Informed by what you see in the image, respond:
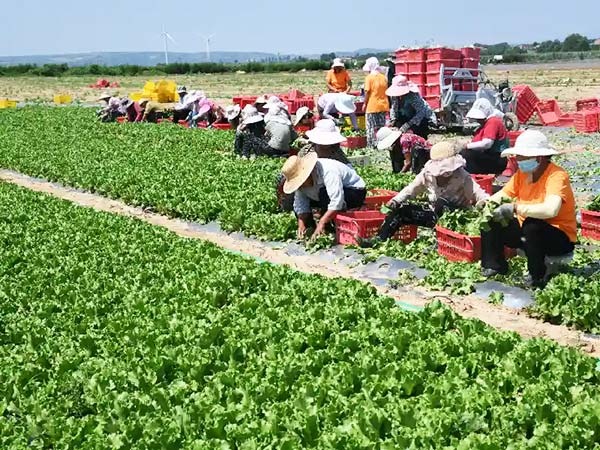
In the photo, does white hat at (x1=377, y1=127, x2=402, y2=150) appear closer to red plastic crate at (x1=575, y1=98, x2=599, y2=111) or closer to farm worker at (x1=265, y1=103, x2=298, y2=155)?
farm worker at (x1=265, y1=103, x2=298, y2=155)

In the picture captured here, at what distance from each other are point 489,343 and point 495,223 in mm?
2218

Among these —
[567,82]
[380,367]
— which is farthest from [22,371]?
[567,82]

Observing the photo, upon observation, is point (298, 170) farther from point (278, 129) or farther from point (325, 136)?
point (278, 129)

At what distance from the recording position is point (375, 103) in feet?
58.0

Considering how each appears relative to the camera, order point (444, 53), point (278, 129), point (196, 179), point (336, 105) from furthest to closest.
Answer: point (444, 53) < point (336, 105) < point (278, 129) < point (196, 179)

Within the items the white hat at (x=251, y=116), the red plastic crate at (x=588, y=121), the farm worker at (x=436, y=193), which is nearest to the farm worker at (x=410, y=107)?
the white hat at (x=251, y=116)

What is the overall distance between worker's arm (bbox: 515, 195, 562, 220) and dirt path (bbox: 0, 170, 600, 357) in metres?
0.90

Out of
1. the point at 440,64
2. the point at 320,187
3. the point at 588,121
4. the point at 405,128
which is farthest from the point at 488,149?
the point at 440,64

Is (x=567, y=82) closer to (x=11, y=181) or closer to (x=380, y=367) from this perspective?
(x=11, y=181)

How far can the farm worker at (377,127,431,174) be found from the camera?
44.9ft

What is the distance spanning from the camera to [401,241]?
31.1 feet

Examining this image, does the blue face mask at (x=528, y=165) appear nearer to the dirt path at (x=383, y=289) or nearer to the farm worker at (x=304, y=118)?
the dirt path at (x=383, y=289)

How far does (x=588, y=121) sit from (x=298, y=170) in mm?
11539

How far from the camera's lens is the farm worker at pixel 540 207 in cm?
740
